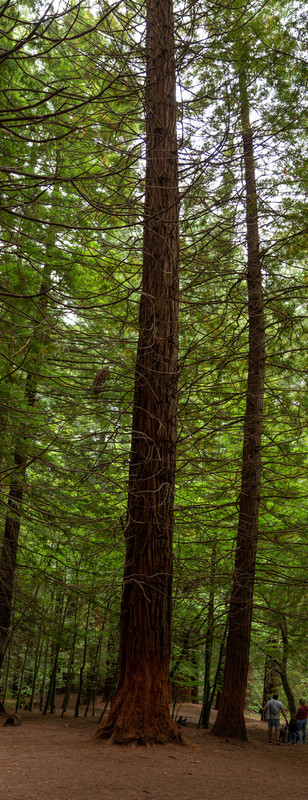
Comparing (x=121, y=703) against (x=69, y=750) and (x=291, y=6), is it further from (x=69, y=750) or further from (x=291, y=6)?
(x=291, y=6)

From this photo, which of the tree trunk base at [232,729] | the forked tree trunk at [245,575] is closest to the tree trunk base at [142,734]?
the forked tree trunk at [245,575]

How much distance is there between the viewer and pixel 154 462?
19.3ft

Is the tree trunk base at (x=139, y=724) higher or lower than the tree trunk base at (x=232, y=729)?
higher

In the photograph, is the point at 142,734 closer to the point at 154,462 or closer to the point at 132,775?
the point at 132,775

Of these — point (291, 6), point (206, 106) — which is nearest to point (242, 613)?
point (206, 106)

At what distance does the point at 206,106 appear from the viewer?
7.28m

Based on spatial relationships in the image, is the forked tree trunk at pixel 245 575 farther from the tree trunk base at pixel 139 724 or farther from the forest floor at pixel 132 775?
the tree trunk base at pixel 139 724

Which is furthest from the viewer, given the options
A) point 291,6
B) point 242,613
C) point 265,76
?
point 242,613

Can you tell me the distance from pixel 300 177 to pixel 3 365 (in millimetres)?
4876

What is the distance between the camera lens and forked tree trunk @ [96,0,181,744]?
5254mm

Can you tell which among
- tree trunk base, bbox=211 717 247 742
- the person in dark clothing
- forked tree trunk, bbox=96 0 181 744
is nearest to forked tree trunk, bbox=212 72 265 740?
tree trunk base, bbox=211 717 247 742

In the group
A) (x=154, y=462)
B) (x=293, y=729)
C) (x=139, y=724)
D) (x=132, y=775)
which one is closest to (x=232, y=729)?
(x=293, y=729)

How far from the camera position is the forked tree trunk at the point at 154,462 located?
5254 mm

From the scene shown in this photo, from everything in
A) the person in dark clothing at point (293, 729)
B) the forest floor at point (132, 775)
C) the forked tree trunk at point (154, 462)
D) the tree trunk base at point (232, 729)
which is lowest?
the person in dark clothing at point (293, 729)
